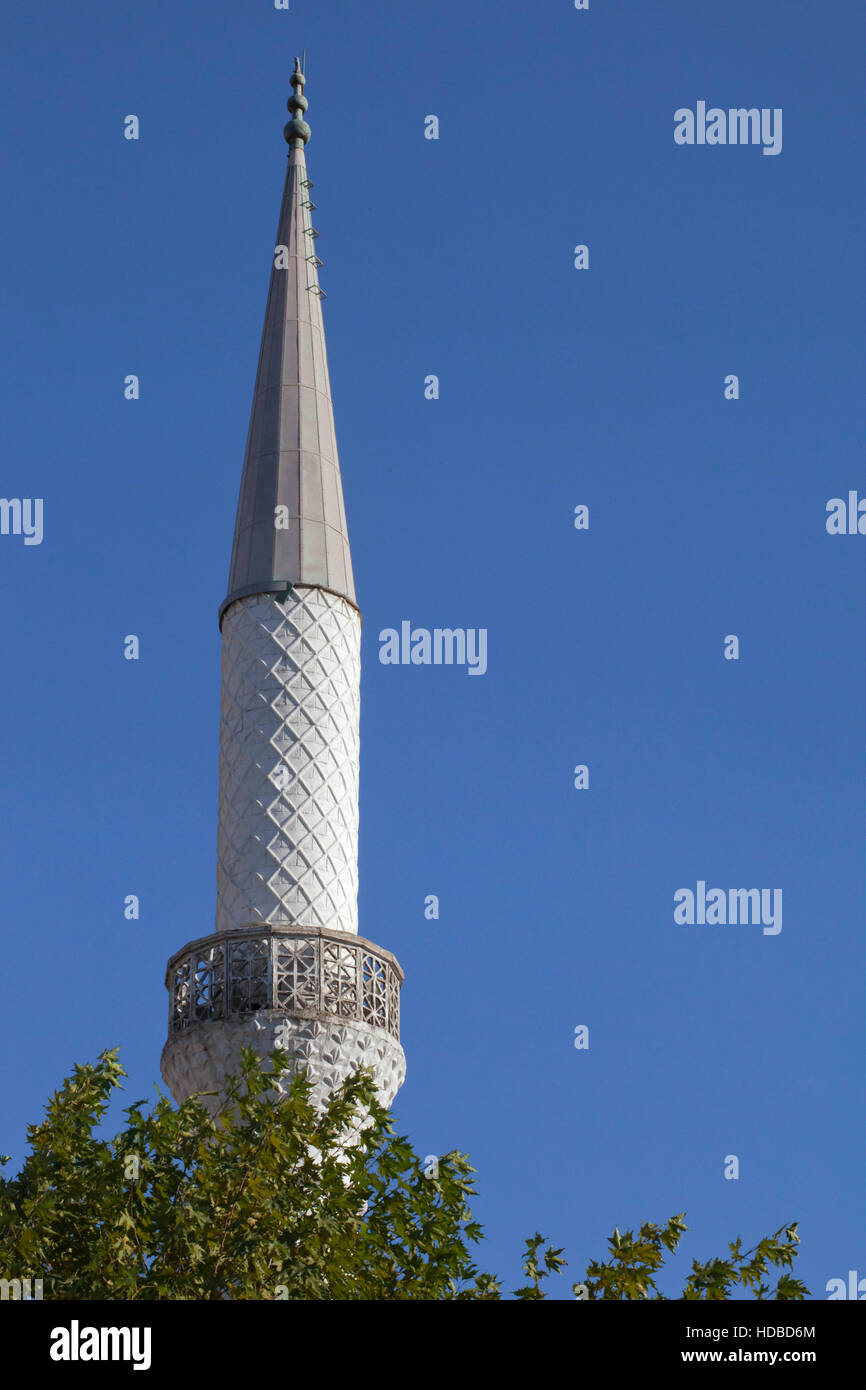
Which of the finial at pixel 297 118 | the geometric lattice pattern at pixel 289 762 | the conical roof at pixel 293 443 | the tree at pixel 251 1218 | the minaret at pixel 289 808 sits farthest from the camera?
the finial at pixel 297 118

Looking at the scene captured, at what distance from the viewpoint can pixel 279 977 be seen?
2875cm

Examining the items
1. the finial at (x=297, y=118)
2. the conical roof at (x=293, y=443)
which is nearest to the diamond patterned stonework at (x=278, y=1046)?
the conical roof at (x=293, y=443)

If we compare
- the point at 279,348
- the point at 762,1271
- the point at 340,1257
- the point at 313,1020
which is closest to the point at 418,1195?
the point at 340,1257

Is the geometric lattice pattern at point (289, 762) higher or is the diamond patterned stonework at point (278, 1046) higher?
the geometric lattice pattern at point (289, 762)

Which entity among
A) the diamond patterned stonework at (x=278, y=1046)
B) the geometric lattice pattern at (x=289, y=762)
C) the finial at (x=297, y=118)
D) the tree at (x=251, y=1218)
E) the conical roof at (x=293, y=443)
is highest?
the finial at (x=297, y=118)

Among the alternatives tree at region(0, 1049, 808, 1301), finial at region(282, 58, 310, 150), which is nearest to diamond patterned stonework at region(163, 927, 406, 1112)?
tree at region(0, 1049, 808, 1301)

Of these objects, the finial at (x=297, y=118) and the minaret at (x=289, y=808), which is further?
the finial at (x=297, y=118)

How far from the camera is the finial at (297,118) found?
3938cm

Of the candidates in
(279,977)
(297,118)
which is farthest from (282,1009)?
(297,118)

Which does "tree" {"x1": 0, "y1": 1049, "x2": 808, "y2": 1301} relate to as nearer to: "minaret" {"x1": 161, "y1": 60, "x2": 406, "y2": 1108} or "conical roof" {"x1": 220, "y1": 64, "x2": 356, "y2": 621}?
"minaret" {"x1": 161, "y1": 60, "x2": 406, "y2": 1108}

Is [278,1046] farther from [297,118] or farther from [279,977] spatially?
[297,118]

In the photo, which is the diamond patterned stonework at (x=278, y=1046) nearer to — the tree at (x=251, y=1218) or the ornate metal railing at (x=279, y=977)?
the ornate metal railing at (x=279, y=977)

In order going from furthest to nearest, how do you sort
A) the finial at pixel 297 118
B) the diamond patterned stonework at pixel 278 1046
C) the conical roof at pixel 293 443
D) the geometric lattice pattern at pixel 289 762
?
the finial at pixel 297 118 → the conical roof at pixel 293 443 → the geometric lattice pattern at pixel 289 762 → the diamond patterned stonework at pixel 278 1046

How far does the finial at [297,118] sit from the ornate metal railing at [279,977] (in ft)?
58.8
